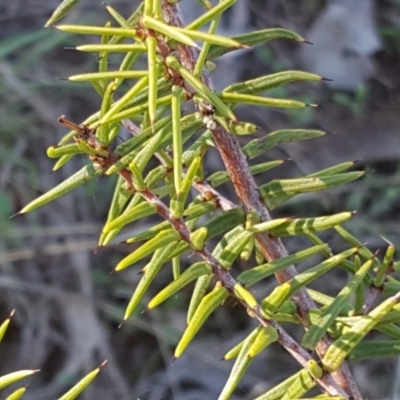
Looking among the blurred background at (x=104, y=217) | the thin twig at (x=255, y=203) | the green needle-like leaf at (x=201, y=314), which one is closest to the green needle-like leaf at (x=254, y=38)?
the thin twig at (x=255, y=203)

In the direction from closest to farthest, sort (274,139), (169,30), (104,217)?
(169,30) < (274,139) < (104,217)

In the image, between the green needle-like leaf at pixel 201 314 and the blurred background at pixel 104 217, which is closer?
the green needle-like leaf at pixel 201 314

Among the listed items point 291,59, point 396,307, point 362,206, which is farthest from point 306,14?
point 396,307

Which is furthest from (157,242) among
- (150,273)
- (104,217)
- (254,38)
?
(104,217)

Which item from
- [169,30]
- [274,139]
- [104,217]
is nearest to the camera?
[169,30]

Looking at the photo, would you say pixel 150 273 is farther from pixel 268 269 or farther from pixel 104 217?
pixel 104 217

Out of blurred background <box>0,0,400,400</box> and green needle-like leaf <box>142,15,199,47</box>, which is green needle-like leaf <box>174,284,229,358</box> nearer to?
green needle-like leaf <box>142,15,199,47</box>

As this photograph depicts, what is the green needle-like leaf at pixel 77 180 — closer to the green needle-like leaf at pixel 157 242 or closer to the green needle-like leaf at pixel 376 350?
the green needle-like leaf at pixel 157 242

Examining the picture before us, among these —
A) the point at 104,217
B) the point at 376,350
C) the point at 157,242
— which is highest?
the point at 157,242
